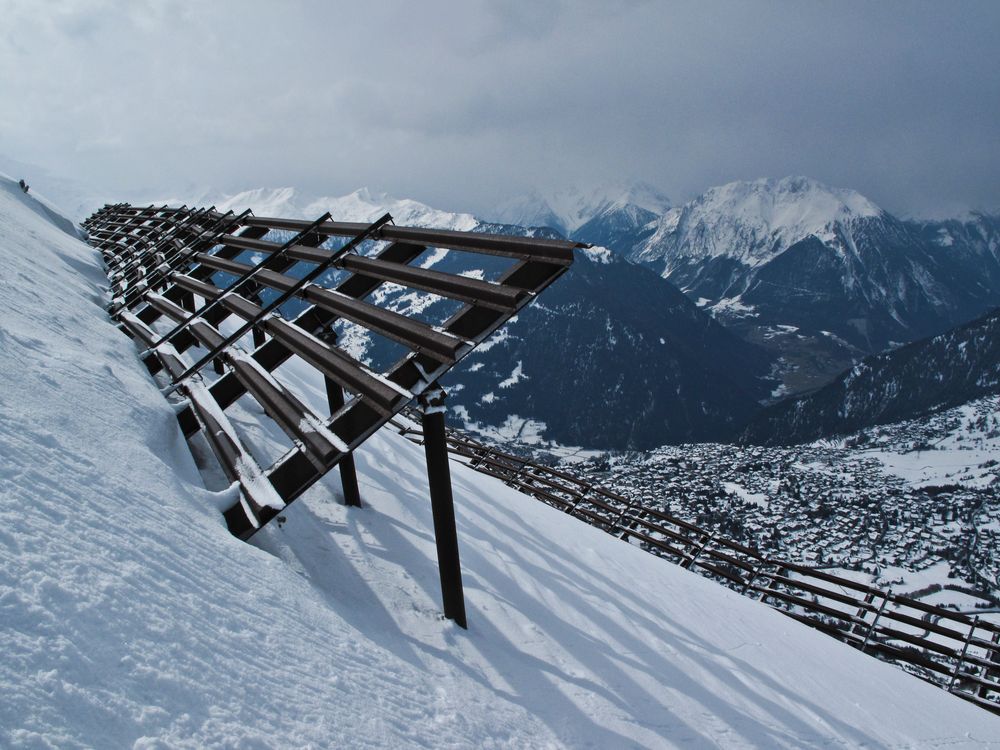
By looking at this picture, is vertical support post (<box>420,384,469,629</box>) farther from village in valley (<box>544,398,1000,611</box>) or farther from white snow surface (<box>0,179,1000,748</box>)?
village in valley (<box>544,398,1000,611</box>)

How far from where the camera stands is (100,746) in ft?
5.43

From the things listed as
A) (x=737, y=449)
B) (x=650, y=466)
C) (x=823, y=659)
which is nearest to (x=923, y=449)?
(x=737, y=449)

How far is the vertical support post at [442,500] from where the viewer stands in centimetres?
364

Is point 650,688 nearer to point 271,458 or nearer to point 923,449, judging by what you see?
point 271,458

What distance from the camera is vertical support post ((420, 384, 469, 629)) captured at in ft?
11.9

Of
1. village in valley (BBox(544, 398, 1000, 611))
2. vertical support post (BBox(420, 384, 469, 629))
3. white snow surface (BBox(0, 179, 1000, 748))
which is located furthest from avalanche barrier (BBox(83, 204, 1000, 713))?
village in valley (BBox(544, 398, 1000, 611))

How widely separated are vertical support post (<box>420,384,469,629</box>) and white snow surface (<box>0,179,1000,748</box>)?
225 millimetres

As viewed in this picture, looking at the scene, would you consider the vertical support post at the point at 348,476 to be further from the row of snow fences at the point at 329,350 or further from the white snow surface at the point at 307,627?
the white snow surface at the point at 307,627

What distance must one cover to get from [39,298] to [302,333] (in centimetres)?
297

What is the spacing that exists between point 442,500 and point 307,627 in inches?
48.2

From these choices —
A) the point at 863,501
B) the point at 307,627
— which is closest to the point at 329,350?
the point at 307,627

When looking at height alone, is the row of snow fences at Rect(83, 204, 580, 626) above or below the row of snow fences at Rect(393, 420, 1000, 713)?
below

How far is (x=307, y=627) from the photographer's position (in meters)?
2.92

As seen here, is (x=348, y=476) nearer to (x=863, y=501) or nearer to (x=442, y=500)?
(x=442, y=500)
